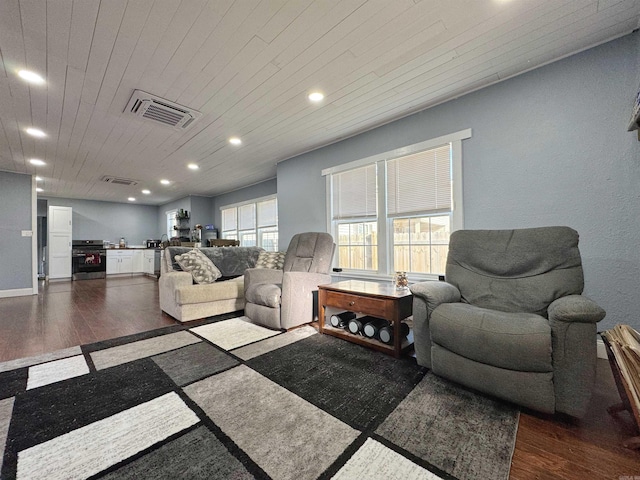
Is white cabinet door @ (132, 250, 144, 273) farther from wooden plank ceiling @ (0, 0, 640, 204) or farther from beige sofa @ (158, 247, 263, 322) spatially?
beige sofa @ (158, 247, 263, 322)

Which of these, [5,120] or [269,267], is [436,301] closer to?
[269,267]

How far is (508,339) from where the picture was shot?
4.62 feet

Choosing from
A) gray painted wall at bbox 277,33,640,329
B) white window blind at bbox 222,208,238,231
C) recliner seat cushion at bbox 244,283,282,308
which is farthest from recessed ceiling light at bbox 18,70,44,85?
white window blind at bbox 222,208,238,231

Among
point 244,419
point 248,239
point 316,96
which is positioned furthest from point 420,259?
point 248,239

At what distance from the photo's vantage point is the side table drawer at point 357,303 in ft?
7.37

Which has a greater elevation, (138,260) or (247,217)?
(247,217)

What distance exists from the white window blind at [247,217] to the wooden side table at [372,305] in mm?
4201

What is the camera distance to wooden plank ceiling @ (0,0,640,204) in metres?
1.68

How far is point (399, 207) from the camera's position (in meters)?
3.28

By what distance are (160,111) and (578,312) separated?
3.82 metres

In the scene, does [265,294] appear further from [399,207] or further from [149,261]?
[149,261]

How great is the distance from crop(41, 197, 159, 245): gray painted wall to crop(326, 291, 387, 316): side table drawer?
9.28 metres

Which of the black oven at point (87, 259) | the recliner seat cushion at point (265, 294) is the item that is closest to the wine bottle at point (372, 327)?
the recliner seat cushion at point (265, 294)

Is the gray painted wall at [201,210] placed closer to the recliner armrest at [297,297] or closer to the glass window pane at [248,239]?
the glass window pane at [248,239]
